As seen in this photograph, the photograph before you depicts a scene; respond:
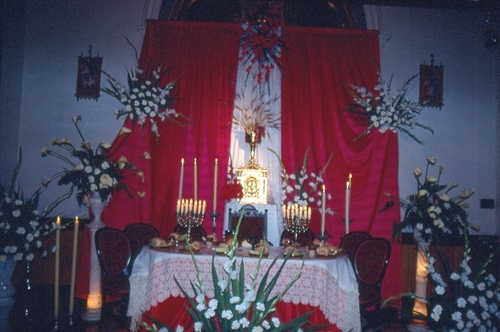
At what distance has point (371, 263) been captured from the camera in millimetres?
3986

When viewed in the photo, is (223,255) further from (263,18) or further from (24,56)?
(24,56)

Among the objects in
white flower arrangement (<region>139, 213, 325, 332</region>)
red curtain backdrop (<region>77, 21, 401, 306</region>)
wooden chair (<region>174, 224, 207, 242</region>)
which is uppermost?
red curtain backdrop (<region>77, 21, 401, 306</region>)

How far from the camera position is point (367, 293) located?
3.90 metres

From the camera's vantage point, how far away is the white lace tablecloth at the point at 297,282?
11.2ft

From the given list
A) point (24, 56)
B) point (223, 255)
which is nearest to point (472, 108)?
point (223, 255)

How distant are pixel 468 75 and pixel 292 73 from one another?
8.53 feet

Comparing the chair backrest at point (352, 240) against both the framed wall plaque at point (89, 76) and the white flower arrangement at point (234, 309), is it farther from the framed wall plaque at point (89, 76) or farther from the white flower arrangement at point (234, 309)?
the framed wall plaque at point (89, 76)

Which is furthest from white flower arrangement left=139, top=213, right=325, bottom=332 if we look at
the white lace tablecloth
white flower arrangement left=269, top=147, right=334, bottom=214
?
white flower arrangement left=269, top=147, right=334, bottom=214

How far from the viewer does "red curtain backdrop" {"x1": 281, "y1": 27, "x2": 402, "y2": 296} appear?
560 cm

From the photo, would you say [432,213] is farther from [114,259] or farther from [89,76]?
[89,76]


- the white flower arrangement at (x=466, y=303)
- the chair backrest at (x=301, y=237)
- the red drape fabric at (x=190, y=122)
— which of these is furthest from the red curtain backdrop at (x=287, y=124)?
the white flower arrangement at (x=466, y=303)

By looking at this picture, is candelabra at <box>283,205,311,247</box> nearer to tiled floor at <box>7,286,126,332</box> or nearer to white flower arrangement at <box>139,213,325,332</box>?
tiled floor at <box>7,286,126,332</box>

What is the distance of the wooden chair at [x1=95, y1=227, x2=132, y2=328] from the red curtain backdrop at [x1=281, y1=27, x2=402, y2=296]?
7.99 feet

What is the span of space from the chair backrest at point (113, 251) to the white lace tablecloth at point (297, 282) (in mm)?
511
